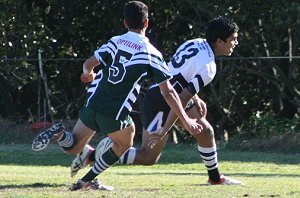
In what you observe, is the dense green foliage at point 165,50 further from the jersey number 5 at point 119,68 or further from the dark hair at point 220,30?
the jersey number 5 at point 119,68

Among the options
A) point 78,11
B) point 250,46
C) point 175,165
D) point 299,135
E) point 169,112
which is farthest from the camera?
point 78,11

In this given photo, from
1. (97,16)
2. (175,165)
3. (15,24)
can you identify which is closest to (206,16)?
(97,16)

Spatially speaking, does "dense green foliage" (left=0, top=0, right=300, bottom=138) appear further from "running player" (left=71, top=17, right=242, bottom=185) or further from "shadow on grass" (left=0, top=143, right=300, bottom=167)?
"running player" (left=71, top=17, right=242, bottom=185)

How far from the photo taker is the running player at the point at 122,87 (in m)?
8.43

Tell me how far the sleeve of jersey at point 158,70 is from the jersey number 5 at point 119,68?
0.23m

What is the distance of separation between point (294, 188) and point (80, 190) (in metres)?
2.18

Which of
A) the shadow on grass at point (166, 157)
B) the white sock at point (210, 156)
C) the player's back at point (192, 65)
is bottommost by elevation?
the shadow on grass at point (166, 157)

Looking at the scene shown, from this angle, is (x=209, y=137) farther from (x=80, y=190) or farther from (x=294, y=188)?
(x=80, y=190)

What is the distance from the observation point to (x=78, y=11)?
60.4ft

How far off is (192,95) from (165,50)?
9.09m

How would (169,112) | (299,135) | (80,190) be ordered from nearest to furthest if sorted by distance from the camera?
(80,190) → (169,112) → (299,135)

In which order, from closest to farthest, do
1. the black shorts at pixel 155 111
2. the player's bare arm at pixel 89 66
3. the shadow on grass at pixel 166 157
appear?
1. the player's bare arm at pixel 89 66
2. the black shorts at pixel 155 111
3. the shadow on grass at pixel 166 157

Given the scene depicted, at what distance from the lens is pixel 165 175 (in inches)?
441

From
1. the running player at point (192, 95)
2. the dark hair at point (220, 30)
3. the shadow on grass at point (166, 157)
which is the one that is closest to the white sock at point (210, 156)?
the running player at point (192, 95)
